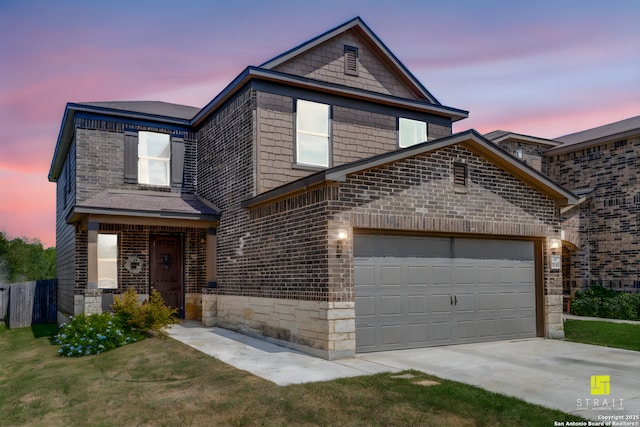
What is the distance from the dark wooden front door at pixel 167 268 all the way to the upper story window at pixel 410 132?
8015 millimetres

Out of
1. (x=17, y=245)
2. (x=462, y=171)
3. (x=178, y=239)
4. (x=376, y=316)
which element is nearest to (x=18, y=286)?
(x=178, y=239)

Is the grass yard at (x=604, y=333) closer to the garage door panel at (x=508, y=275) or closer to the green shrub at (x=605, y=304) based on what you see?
the garage door panel at (x=508, y=275)

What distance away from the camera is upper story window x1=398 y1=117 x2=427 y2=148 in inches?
715

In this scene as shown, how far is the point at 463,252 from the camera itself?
13.3m

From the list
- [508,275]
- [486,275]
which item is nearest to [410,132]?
[508,275]

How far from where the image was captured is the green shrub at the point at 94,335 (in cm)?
1288

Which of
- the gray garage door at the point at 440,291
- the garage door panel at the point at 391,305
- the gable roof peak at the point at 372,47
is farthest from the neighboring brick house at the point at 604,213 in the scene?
the garage door panel at the point at 391,305

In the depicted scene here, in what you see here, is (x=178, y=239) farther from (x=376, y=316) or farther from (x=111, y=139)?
(x=376, y=316)

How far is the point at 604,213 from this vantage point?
2253 centimetres

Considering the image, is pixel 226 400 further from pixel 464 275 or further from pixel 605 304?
pixel 605 304

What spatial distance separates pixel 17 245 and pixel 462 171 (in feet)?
153

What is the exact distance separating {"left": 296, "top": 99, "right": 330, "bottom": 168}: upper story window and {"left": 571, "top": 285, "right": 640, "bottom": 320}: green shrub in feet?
38.5

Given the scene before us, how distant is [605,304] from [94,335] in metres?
17.1

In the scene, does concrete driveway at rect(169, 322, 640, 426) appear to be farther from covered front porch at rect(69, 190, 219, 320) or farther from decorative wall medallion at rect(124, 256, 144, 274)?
decorative wall medallion at rect(124, 256, 144, 274)
